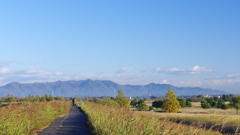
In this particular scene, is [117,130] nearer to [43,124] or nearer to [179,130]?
[179,130]

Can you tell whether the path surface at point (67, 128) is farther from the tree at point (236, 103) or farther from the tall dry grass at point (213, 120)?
the tree at point (236, 103)

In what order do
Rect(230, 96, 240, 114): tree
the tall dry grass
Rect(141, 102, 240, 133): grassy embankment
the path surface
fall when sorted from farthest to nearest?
1. Rect(230, 96, 240, 114): tree
2. the path surface
3. the tall dry grass
4. Rect(141, 102, 240, 133): grassy embankment

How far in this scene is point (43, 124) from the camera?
2256 cm

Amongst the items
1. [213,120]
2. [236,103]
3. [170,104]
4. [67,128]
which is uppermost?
[236,103]

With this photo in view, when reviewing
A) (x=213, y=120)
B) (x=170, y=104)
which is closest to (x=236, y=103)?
(x=170, y=104)

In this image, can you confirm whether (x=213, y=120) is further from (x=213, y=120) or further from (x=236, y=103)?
(x=236, y=103)

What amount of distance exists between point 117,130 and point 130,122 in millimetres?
827

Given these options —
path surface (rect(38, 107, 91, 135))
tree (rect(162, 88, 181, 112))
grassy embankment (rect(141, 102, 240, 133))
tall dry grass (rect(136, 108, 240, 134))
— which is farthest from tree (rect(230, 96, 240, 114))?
path surface (rect(38, 107, 91, 135))

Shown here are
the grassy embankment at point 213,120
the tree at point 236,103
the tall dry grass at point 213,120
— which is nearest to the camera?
the grassy embankment at point 213,120

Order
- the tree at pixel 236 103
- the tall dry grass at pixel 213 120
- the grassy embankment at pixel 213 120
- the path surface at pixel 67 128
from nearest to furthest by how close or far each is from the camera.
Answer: the grassy embankment at pixel 213 120 → the tall dry grass at pixel 213 120 → the path surface at pixel 67 128 → the tree at pixel 236 103

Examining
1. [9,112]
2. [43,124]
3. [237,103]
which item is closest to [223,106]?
[237,103]

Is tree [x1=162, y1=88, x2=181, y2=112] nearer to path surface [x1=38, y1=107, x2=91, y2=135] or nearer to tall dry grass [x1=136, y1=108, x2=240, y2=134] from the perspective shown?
tall dry grass [x1=136, y1=108, x2=240, y2=134]

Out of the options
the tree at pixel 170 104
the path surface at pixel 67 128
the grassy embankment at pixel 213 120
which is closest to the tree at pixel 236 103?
the tree at pixel 170 104

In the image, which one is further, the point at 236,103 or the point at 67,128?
the point at 236,103
